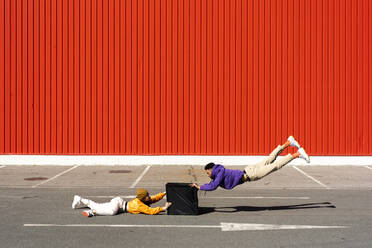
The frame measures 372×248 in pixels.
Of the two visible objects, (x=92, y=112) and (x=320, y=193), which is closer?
(x=320, y=193)

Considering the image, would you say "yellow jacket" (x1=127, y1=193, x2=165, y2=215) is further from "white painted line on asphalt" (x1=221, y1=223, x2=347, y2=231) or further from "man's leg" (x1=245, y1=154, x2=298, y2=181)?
"man's leg" (x1=245, y1=154, x2=298, y2=181)

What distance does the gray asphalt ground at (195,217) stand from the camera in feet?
28.6

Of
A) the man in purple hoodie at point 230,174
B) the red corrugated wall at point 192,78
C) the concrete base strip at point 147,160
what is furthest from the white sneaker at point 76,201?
the red corrugated wall at point 192,78

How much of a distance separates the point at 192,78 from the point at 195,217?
438 inches

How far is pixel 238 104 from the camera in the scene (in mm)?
21094

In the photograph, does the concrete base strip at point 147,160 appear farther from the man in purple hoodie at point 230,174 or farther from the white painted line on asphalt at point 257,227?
the white painted line on asphalt at point 257,227

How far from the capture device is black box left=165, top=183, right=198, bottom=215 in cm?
1074

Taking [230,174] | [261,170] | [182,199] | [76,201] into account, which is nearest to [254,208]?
[261,170]

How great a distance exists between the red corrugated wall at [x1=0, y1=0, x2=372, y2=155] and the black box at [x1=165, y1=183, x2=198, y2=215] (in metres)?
10.1

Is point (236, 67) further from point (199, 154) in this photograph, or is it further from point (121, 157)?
point (121, 157)

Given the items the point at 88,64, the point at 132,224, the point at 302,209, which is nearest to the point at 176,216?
the point at 132,224

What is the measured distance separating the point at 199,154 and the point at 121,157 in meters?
3.22

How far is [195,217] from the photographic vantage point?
10.7m

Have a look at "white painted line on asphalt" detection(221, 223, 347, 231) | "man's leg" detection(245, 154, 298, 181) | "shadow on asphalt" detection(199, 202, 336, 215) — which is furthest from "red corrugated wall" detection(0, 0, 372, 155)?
"white painted line on asphalt" detection(221, 223, 347, 231)
